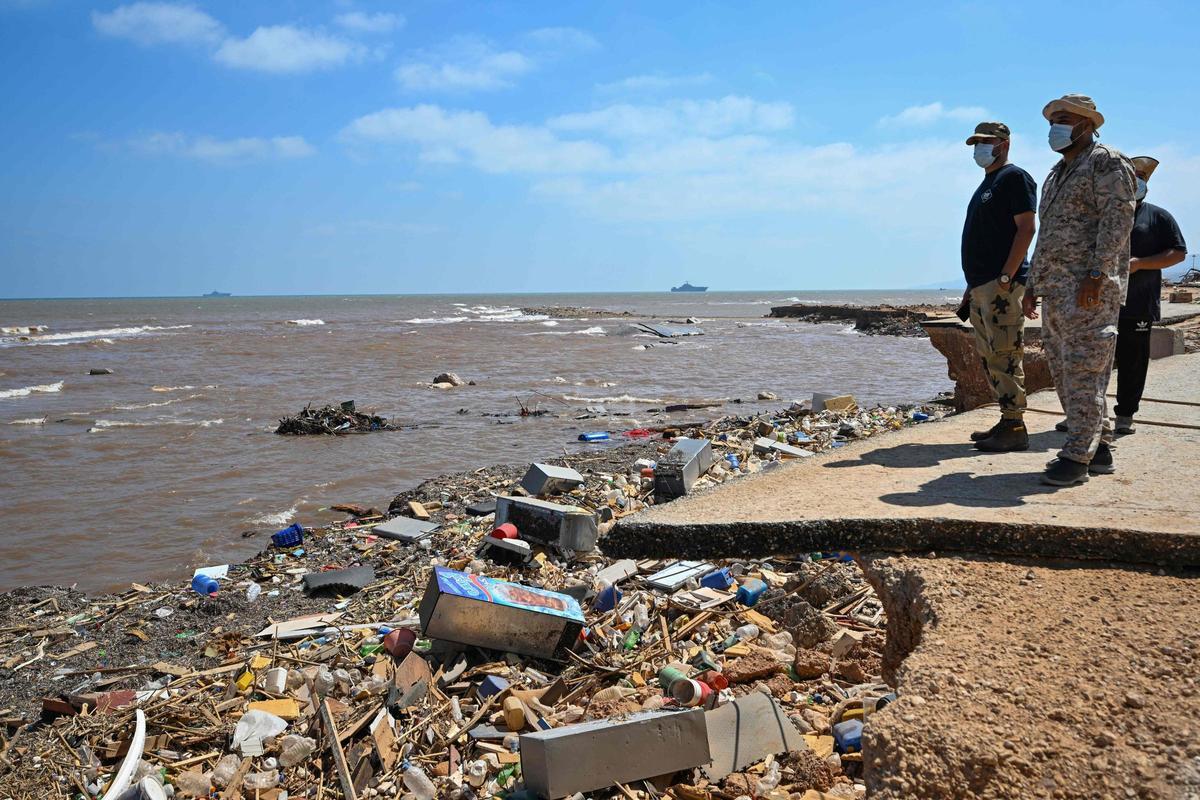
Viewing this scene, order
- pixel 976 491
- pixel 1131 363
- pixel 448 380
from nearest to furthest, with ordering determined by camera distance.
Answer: pixel 976 491, pixel 1131 363, pixel 448 380

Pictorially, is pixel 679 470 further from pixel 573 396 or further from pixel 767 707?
pixel 573 396

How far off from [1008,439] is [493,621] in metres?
2.70

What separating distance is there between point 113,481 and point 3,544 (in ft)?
6.64

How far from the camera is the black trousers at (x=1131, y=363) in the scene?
4.43 m

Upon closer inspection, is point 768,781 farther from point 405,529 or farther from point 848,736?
point 405,529

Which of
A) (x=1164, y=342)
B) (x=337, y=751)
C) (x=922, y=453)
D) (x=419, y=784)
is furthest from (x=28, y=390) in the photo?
(x=1164, y=342)

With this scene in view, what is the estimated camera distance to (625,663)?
3.63 meters

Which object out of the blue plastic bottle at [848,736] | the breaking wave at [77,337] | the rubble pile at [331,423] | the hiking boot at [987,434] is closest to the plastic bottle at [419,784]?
the blue plastic bottle at [848,736]

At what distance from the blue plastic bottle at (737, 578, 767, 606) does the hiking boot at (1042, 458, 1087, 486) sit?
145 cm

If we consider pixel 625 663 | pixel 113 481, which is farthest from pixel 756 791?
pixel 113 481

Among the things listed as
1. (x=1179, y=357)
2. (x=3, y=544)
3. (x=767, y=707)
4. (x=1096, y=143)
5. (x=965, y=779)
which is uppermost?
(x=1096, y=143)

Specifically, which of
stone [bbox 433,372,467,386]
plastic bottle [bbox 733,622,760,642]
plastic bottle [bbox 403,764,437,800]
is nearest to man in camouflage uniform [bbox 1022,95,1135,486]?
plastic bottle [bbox 733,622,760,642]

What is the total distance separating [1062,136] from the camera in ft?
11.5

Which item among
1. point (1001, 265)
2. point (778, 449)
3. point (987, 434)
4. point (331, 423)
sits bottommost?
point (331, 423)
